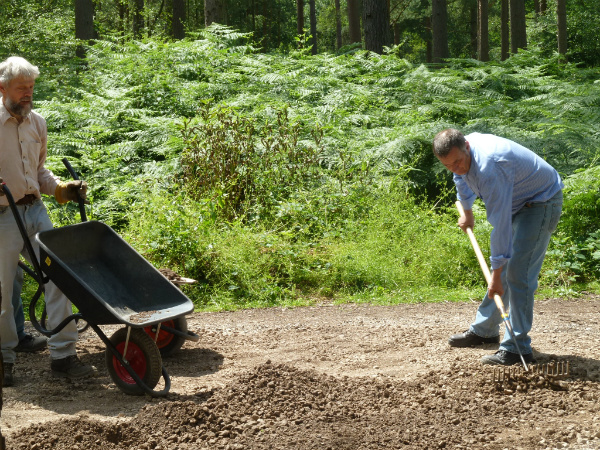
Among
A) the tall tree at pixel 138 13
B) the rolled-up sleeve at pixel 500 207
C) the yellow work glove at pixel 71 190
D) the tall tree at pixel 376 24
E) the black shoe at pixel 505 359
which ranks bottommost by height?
the black shoe at pixel 505 359

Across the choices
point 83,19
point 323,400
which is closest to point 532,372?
point 323,400

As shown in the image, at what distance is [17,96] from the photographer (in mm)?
4477

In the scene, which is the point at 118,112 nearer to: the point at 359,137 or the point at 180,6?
the point at 359,137

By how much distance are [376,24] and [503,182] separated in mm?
12182

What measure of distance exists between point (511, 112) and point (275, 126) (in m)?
4.44

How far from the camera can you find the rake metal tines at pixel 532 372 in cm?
434

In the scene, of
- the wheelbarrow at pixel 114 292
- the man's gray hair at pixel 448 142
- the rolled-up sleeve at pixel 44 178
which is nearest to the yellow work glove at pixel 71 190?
the rolled-up sleeve at pixel 44 178

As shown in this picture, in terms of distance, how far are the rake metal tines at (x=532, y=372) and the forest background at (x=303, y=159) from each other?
273 cm

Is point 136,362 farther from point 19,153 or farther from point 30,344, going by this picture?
point 19,153

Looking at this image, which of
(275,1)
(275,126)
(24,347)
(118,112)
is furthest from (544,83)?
(275,1)

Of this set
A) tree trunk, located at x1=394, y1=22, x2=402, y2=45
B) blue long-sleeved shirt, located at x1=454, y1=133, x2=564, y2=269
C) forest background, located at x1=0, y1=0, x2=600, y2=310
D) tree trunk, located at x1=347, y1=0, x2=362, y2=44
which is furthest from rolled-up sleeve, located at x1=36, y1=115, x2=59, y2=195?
tree trunk, located at x1=394, y1=22, x2=402, y2=45

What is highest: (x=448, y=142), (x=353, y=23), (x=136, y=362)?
(x=353, y=23)

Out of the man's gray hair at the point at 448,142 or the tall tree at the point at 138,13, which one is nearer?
the man's gray hair at the point at 448,142

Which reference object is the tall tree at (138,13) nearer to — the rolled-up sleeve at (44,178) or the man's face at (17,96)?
the rolled-up sleeve at (44,178)
